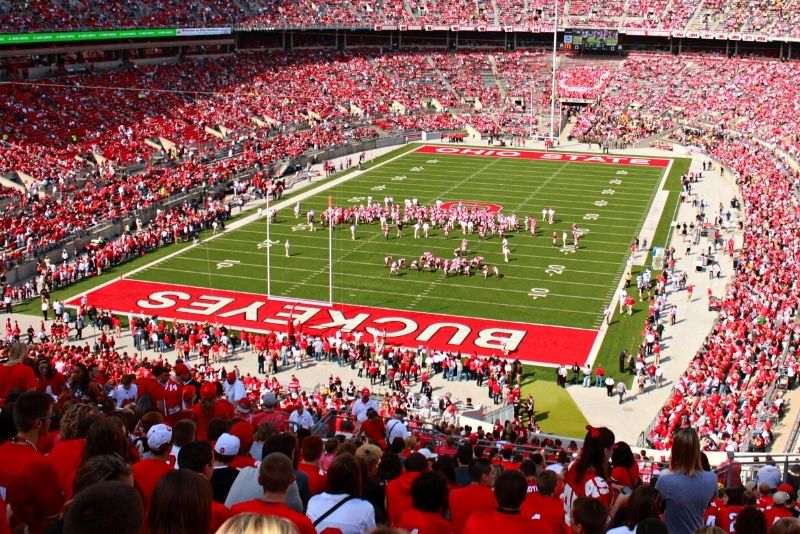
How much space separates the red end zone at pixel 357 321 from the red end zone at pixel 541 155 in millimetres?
23753

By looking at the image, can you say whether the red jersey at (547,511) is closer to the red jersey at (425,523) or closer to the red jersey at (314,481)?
the red jersey at (425,523)

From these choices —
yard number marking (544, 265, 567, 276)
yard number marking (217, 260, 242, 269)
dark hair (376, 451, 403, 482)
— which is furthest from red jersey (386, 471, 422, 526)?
yard number marking (217, 260, 242, 269)

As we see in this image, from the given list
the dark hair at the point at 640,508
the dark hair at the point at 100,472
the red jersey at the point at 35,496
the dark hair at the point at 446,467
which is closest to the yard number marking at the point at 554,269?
the dark hair at the point at 446,467

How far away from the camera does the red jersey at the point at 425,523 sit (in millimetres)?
5344

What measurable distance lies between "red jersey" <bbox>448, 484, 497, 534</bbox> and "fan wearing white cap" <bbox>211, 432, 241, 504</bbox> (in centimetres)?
132

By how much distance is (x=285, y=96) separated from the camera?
179 ft

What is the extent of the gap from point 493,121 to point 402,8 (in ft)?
50.6

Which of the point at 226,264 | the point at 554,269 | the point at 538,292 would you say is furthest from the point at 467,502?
the point at 226,264

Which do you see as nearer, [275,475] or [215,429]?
[275,475]

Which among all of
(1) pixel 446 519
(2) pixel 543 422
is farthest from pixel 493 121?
(1) pixel 446 519

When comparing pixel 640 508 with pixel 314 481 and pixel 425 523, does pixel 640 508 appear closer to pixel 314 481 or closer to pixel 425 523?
pixel 425 523

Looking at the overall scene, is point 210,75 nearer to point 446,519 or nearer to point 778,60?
point 778,60

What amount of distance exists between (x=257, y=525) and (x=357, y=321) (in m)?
23.1

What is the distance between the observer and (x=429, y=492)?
→ 5.39 m
